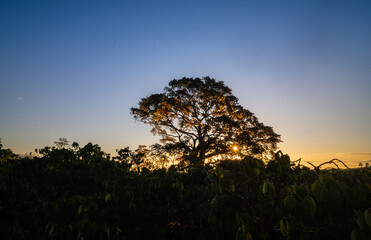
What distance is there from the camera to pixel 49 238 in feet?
10.1

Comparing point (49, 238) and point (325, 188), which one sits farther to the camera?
point (49, 238)

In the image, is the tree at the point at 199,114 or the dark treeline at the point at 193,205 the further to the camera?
the tree at the point at 199,114

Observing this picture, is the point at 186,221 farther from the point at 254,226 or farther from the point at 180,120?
the point at 180,120

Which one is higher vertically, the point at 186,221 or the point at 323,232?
the point at 323,232

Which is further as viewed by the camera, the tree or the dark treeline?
the tree

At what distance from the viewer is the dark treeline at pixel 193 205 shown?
4.70 feet

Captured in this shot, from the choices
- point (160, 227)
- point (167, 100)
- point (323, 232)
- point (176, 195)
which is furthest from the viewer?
point (167, 100)

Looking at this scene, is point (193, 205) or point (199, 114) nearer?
point (193, 205)

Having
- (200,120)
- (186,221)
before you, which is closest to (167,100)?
(200,120)

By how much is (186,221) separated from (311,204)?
10.1ft

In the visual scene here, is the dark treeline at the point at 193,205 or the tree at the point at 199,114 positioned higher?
the tree at the point at 199,114

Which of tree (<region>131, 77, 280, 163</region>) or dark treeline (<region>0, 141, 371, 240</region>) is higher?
tree (<region>131, 77, 280, 163</region>)

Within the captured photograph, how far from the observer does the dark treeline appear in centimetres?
143

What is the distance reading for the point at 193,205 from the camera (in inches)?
182
